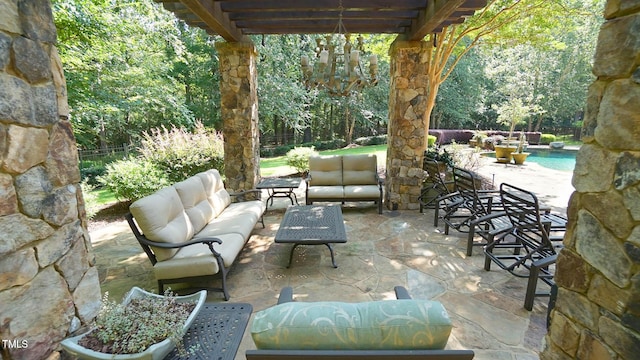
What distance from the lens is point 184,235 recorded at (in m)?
2.88

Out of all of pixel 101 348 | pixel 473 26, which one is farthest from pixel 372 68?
pixel 473 26

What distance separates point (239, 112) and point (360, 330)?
15.0ft

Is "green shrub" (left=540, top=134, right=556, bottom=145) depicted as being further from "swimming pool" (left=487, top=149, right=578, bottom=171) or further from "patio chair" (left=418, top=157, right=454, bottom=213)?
"patio chair" (left=418, top=157, right=454, bottom=213)

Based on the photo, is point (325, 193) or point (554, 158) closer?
point (325, 193)


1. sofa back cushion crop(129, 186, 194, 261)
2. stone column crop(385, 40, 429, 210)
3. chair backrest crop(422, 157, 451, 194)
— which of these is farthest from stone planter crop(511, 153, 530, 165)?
sofa back cushion crop(129, 186, 194, 261)

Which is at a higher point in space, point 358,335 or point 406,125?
point 406,125

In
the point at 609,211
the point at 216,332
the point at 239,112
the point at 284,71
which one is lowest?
the point at 216,332

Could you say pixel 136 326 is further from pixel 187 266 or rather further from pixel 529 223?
pixel 529 223

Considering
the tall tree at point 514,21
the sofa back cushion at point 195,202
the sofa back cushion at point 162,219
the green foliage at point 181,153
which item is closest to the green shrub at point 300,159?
the green foliage at point 181,153

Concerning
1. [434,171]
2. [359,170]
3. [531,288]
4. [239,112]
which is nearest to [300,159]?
[359,170]

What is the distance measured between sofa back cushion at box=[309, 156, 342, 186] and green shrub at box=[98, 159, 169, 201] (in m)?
2.75

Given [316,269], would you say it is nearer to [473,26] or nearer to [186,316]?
[186,316]

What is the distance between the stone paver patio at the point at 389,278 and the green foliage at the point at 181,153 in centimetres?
189

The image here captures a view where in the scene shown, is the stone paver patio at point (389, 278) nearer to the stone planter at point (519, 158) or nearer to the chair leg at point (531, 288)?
the chair leg at point (531, 288)
